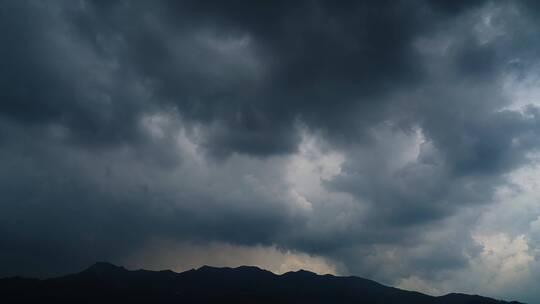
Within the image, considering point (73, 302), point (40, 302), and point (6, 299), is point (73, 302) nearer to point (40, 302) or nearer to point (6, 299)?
point (40, 302)

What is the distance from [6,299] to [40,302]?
2024cm

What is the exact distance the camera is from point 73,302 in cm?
19675

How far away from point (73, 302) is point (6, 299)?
34820 millimetres

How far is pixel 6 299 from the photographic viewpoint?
196 meters

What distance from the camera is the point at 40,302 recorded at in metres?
192

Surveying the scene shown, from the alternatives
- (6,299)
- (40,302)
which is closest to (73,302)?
(40,302)

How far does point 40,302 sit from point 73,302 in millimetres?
15535
